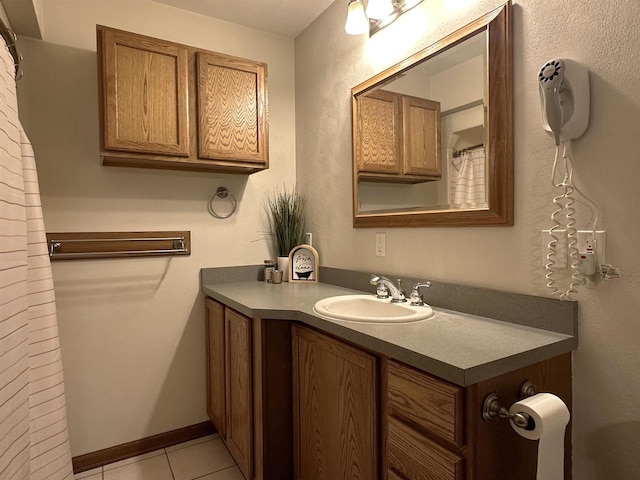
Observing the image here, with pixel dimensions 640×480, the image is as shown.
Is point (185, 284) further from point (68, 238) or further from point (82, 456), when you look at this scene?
point (82, 456)

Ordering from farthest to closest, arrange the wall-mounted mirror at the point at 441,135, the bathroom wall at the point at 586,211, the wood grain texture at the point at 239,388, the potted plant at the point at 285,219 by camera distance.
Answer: the potted plant at the point at 285,219
the wood grain texture at the point at 239,388
the wall-mounted mirror at the point at 441,135
the bathroom wall at the point at 586,211

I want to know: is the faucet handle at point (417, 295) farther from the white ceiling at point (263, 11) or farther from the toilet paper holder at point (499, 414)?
the white ceiling at point (263, 11)

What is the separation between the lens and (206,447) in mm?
2121

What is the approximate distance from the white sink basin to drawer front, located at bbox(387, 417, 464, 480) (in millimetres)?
361

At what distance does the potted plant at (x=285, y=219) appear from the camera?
235 cm

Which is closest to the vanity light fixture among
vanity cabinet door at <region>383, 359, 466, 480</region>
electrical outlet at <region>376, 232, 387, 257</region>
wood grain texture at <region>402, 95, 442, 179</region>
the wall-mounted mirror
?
the wall-mounted mirror

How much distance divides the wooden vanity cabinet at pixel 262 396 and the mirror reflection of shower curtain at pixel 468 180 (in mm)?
860

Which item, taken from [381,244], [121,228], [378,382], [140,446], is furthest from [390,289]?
[140,446]

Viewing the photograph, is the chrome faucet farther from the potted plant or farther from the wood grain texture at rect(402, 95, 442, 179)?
the potted plant

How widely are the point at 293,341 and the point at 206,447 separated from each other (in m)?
1.06

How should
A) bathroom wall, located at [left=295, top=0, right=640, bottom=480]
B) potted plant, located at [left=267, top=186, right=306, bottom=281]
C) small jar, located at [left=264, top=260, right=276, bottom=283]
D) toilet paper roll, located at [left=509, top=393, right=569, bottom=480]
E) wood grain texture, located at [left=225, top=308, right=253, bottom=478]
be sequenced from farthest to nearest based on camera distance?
potted plant, located at [left=267, top=186, right=306, bottom=281] < small jar, located at [left=264, top=260, right=276, bottom=283] < wood grain texture, located at [left=225, top=308, right=253, bottom=478] < bathroom wall, located at [left=295, top=0, right=640, bottom=480] < toilet paper roll, located at [left=509, top=393, right=569, bottom=480]

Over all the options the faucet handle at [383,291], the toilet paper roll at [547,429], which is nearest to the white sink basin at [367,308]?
the faucet handle at [383,291]

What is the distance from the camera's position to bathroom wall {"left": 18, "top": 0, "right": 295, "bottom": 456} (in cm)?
186

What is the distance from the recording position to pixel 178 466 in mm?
1956
